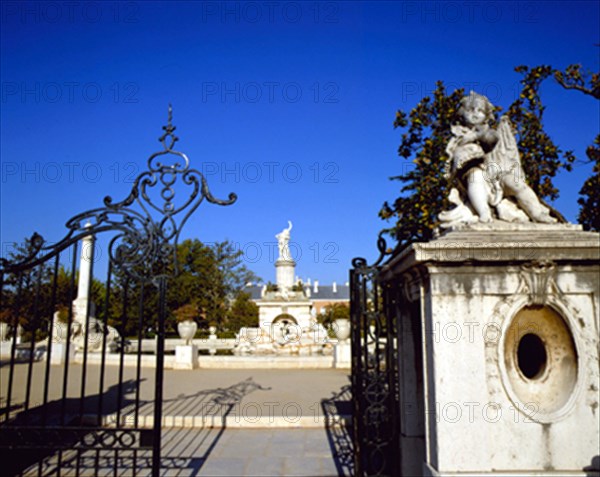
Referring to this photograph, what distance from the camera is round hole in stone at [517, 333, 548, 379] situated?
383 centimetres

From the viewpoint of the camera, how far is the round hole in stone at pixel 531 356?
3.83 metres

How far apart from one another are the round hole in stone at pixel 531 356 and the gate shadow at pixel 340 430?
1841mm

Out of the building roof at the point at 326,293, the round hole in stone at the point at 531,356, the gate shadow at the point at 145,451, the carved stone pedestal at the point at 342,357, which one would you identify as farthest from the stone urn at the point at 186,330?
the building roof at the point at 326,293

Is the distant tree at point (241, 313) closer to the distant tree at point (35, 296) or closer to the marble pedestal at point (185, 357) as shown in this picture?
the distant tree at point (35, 296)

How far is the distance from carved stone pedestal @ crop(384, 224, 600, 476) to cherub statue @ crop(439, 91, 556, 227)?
288 mm

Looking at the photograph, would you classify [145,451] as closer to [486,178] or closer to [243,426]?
[243,426]

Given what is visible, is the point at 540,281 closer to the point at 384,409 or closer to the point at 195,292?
the point at 384,409

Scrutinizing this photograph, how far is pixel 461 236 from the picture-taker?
3.77 m

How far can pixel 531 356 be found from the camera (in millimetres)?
3980

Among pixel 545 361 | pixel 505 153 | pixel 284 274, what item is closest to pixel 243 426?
pixel 545 361

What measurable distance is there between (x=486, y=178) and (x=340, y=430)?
518cm

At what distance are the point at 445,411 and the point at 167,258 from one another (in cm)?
321

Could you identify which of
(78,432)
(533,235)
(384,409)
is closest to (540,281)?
(533,235)

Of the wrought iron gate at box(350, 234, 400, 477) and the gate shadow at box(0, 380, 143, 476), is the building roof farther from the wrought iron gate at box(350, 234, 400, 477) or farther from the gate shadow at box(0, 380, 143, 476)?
the wrought iron gate at box(350, 234, 400, 477)
